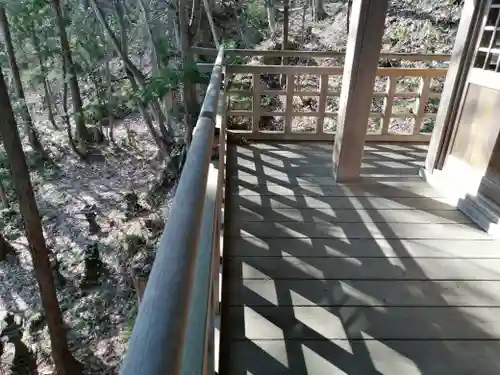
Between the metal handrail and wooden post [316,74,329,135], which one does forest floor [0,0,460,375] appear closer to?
wooden post [316,74,329,135]

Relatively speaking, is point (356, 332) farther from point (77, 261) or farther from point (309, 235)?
point (77, 261)

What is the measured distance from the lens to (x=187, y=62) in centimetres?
465

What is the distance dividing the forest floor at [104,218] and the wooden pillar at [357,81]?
4.19m

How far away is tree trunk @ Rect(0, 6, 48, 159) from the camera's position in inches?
Answer: 362

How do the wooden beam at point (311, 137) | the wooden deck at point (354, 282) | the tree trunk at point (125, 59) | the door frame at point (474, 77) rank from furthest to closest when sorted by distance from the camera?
the tree trunk at point (125, 59) → the wooden beam at point (311, 137) → the door frame at point (474, 77) → the wooden deck at point (354, 282)

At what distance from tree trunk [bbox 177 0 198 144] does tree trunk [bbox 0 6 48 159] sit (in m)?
5.86

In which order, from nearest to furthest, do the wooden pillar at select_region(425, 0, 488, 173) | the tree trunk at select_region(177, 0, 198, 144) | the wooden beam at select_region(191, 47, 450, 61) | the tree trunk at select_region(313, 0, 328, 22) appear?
the wooden pillar at select_region(425, 0, 488, 173), the wooden beam at select_region(191, 47, 450, 61), the tree trunk at select_region(177, 0, 198, 144), the tree trunk at select_region(313, 0, 328, 22)

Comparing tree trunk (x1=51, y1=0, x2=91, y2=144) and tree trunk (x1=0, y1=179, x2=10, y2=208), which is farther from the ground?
tree trunk (x1=51, y1=0, x2=91, y2=144)

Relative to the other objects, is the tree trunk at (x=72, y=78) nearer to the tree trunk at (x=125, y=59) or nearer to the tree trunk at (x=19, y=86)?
the tree trunk at (x=19, y=86)

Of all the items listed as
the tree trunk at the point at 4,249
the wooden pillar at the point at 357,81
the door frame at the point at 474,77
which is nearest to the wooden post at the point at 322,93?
the wooden pillar at the point at 357,81

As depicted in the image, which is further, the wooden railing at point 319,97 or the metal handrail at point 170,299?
the wooden railing at point 319,97

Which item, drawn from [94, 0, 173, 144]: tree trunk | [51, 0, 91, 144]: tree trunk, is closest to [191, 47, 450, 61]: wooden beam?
[94, 0, 173, 144]: tree trunk

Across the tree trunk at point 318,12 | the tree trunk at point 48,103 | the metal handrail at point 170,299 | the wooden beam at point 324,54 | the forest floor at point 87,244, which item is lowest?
the forest floor at point 87,244

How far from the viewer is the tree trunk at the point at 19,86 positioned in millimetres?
9203
